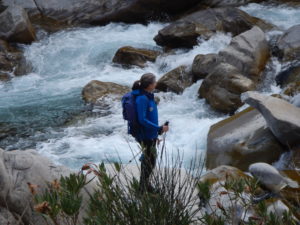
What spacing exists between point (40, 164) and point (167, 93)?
5.71 m

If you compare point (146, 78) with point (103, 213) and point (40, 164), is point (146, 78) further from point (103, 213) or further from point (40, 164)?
point (103, 213)

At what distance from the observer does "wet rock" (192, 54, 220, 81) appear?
32.8ft

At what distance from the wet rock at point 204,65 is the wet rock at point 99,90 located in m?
1.45

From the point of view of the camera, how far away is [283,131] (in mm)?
6617

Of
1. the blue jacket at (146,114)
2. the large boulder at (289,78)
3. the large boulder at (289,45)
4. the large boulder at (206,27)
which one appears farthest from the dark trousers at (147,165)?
the large boulder at (206,27)

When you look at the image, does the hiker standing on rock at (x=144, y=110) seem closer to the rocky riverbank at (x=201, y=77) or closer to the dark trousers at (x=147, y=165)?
the dark trousers at (x=147, y=165)

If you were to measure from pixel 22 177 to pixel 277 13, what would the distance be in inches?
410

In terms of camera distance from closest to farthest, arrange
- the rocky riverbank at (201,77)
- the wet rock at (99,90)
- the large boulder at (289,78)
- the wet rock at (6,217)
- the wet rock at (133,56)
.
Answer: the wet rock at (6,217) < the rocky riverbank at (201,77) < the large boulder at (289,78) < the wet rock at (99,90) < the wet rock at (133,56)

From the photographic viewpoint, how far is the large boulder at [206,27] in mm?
11977

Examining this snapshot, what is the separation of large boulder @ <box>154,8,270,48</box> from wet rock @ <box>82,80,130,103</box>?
2.42 metres

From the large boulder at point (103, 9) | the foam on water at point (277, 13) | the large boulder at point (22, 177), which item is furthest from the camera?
the large boulder at point (103, 9)

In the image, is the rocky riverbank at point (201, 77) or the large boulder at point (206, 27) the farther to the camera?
the large boulder at point (206, 27)

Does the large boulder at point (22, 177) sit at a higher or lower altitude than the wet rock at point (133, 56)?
higher

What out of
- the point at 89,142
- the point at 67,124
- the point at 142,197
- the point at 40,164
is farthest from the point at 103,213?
the point at 67,124
